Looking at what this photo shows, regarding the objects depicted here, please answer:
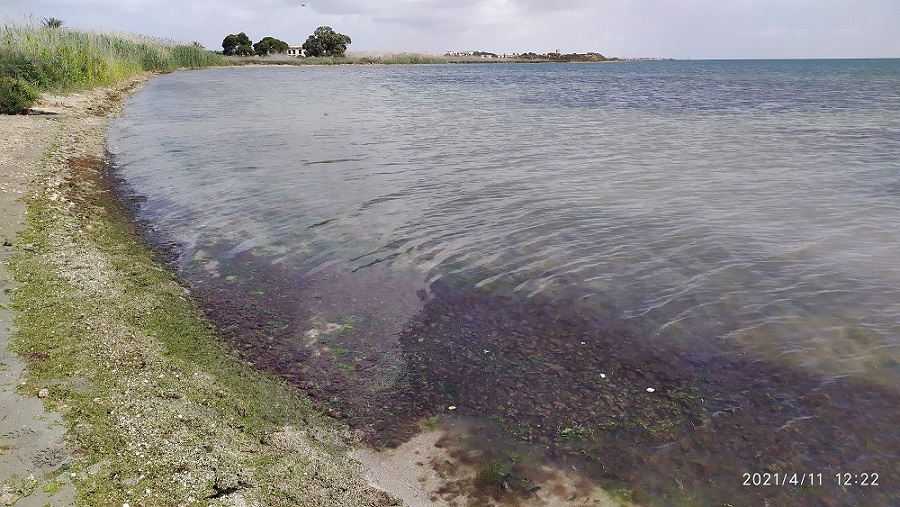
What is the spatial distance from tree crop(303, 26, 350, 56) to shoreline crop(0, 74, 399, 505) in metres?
130

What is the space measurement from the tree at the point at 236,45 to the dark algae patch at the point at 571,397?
11786 cm

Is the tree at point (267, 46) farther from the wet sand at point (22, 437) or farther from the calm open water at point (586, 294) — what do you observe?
the wet sand at point (22, 437)

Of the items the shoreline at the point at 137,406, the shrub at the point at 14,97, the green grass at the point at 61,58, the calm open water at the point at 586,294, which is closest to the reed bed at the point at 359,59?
the green grass at the point at 61,58

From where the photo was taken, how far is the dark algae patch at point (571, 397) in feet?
12.5

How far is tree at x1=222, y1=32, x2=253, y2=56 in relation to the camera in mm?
109812

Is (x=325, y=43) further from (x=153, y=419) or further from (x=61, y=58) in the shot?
(x=153, y=419)

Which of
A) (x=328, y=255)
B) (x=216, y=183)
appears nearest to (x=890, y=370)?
(x=328, y=255)

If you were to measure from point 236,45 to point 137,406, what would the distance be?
121 meters

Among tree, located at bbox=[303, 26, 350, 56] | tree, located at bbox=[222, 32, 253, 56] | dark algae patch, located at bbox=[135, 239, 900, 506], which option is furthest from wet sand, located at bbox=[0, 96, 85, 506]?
tree, located at bbox=[303, 26, 350, 56]

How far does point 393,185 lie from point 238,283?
5432 millimetres

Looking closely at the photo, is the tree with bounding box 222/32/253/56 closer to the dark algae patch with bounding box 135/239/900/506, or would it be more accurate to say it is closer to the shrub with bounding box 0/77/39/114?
the shrub with bounding box 0/77/39/114

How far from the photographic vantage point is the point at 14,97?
57.7 ft

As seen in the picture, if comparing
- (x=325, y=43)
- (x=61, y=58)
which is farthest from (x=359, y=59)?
(x=61, y=58)

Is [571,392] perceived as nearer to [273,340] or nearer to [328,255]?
[273,340]
